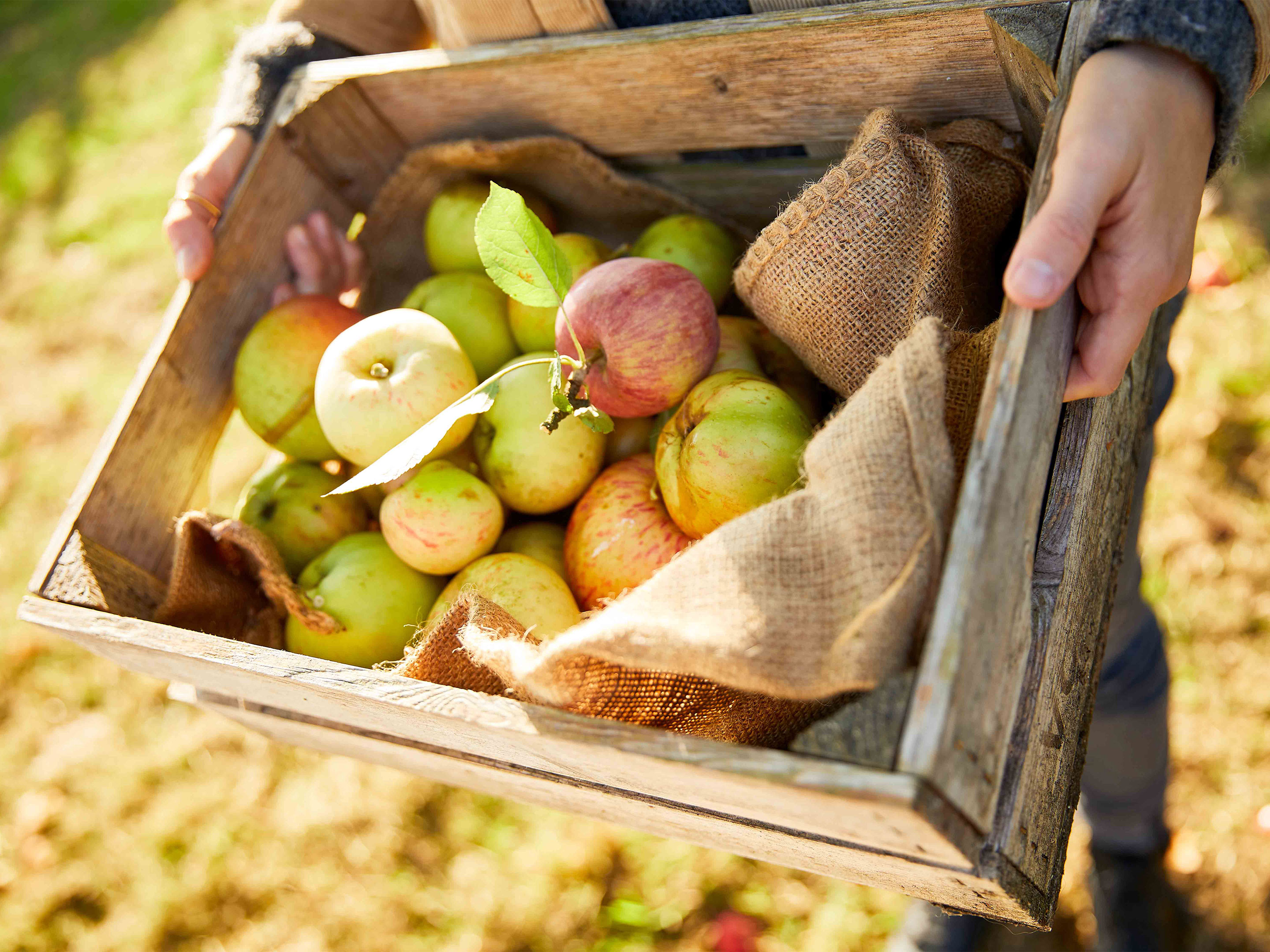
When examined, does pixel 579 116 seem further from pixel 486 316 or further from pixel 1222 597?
pixel 1222 597

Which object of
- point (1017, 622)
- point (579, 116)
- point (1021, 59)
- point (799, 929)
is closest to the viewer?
point (1017, 622)

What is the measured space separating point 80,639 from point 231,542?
0.21 m

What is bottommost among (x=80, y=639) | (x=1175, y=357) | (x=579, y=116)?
(x=1175, y=357)

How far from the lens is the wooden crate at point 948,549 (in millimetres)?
686

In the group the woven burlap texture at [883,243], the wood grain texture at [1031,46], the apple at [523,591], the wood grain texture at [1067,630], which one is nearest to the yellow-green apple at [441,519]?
the apple at [523,591]

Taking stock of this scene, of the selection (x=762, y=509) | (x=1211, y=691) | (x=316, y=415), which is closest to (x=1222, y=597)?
(x=1211, y=691)

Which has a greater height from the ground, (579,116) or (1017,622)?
(579,116)

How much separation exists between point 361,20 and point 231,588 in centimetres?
107

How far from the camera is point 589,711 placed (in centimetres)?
83

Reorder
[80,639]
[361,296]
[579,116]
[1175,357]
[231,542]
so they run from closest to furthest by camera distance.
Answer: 1. [80,639]
2. [231,542]
3. [579,116]
4. [361,296]
5. [1175,357]

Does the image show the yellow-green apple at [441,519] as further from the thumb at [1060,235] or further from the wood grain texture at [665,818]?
the thumb at [1060,235]

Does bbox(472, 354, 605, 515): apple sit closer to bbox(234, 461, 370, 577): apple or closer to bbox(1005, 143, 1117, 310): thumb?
bbox(234, 461, 370, 577): apple

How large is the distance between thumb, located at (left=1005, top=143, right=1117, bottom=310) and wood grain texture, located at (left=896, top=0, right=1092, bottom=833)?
0.9 inches

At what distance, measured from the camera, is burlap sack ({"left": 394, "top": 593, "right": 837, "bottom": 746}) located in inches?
32.4
